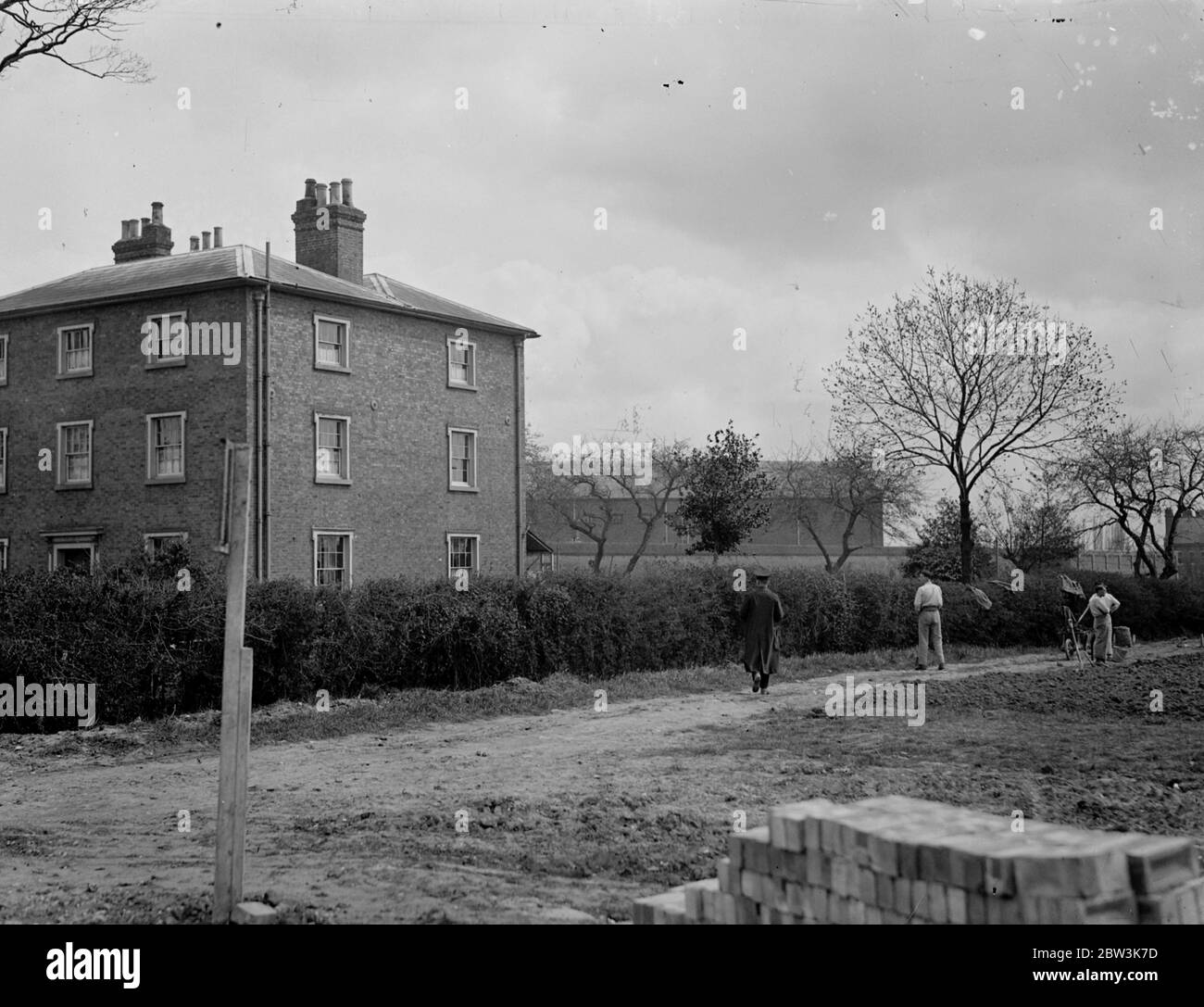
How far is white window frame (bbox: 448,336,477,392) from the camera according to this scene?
40.8 m

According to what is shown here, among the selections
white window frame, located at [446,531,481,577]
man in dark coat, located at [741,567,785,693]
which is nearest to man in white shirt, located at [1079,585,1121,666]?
man in dark coat, located at [741,567,785,693]

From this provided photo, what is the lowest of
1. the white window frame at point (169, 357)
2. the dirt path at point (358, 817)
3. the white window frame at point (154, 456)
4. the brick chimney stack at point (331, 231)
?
the dirt path at point (358, 817)

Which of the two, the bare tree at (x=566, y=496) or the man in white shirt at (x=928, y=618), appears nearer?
the man in white shirt at (x=928, y=618)

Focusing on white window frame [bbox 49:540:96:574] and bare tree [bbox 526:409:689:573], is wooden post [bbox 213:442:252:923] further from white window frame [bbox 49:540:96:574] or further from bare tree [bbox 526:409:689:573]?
bare tree [bbox 526:409:689:573]

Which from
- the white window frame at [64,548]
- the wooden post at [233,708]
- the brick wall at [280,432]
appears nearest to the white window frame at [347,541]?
the brick wall at [280,432]

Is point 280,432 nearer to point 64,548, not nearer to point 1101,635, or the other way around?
point 64,548

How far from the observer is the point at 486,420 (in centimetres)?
4181

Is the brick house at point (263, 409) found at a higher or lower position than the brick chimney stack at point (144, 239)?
lower

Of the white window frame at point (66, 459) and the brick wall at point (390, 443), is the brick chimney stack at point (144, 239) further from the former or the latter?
the brick wall at point (390, 443)

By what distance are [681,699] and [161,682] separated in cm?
827

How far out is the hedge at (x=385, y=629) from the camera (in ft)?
54.7

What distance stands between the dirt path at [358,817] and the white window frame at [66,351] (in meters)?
25.0

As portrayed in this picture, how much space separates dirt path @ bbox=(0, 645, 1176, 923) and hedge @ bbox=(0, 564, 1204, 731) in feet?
6.55

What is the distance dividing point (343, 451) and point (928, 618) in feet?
62.0
